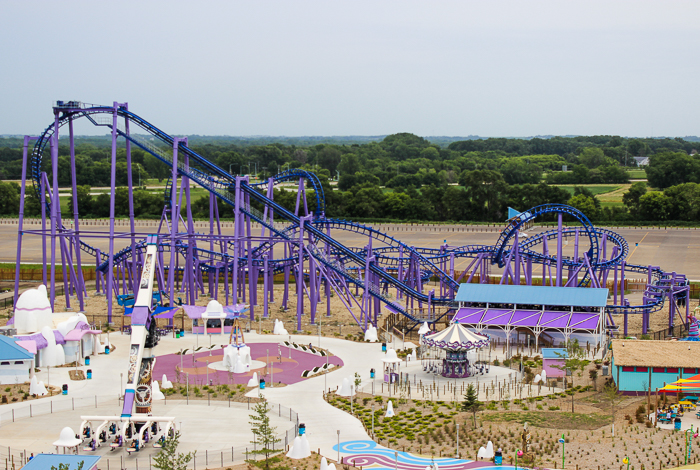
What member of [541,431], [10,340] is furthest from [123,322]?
[541,431]

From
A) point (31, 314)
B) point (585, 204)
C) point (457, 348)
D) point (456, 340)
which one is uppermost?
point (585, 204)

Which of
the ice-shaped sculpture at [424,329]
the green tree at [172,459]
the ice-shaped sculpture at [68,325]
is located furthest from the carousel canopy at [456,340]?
the ice-shaped sculpture at [68,325]

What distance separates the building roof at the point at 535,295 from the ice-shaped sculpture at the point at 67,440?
29.1 meters

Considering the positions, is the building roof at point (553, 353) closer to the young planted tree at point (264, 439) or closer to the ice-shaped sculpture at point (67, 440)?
the young planted tree at point (264, 439)

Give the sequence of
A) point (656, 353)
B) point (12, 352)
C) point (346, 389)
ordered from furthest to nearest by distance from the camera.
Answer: point (12, 352) → point (656, 353) → point (346, 389)

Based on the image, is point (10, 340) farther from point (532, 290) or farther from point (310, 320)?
point (532, 290)

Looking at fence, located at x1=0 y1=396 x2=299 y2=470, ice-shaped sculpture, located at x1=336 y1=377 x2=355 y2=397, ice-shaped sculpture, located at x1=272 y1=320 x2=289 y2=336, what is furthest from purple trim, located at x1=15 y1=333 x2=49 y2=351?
ice-shaped sculpture, located at x1=336 y1=377 x2=355 y2=397

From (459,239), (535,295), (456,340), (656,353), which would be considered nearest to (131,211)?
(456,340)

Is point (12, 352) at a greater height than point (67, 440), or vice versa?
point (12, 352)

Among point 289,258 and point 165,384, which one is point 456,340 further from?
point 289,258

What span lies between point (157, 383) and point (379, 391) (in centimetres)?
1088

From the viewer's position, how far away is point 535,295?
57.4 metres

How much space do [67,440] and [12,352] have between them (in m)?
14.3

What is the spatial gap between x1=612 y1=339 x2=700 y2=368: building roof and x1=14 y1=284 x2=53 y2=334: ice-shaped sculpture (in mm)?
31515
